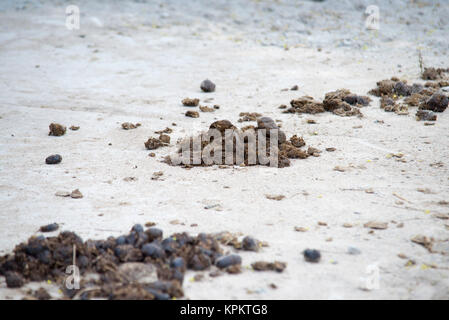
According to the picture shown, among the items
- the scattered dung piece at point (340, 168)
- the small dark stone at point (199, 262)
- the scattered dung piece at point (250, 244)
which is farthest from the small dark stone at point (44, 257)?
the scattered dung piece at point (340, 168)

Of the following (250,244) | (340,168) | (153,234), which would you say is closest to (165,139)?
(340,168)

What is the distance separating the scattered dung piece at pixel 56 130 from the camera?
5.84 m

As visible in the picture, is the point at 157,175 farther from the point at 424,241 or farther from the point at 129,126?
the point at 424,241

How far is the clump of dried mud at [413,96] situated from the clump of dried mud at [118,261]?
3.98 m

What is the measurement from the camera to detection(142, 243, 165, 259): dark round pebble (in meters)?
3.12

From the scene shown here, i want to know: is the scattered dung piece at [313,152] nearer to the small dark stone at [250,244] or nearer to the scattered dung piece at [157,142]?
the scattered dung piece at [157,142]

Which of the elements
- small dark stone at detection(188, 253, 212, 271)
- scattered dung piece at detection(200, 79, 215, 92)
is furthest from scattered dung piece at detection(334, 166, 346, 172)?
scattered dung piece at detection(200, 79, 215, 92)

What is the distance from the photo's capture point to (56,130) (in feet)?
19.2

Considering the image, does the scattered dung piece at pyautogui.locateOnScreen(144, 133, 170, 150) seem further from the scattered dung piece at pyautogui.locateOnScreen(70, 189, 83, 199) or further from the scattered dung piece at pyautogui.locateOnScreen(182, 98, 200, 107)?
the scattered dung piece at pyautogui.locateOnScreen(182, 98, 200, 107)

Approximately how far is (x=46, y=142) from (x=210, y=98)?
2635mm

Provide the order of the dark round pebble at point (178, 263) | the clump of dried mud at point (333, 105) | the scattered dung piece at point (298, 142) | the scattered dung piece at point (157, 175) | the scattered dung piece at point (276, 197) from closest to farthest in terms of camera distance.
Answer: the dark round pebble at point (178, 263) → the scattered dung piece at point (276, 197) → the scattered dung piece at point (157, 175) → the scattered dung piece at point (298, 142) → the clump of dried mud at point (333, 105)

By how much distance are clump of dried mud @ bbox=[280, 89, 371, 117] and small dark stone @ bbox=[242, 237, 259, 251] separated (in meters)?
3.52

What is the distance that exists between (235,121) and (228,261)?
3407 millimetres
